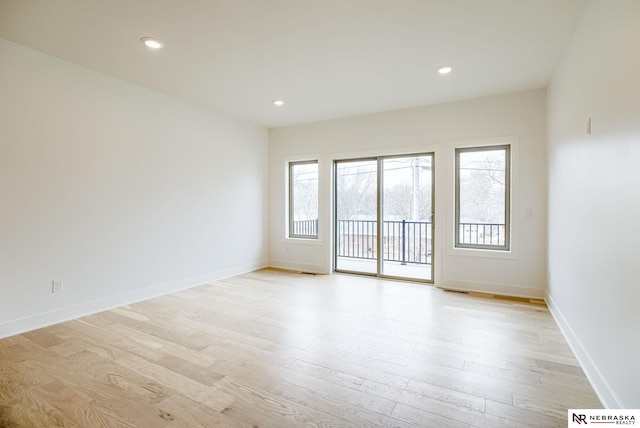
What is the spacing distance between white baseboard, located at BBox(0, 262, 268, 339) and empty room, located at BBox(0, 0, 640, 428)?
0.7 inches

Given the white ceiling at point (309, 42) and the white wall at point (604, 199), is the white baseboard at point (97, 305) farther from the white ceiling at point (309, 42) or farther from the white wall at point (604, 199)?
the white wall at point (604, 199)

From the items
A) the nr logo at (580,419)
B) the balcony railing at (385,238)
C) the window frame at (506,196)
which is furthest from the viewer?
the balcony railing at (385,238)

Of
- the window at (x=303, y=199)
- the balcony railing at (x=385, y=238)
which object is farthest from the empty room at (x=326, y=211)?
the window at (x=303, y=199)

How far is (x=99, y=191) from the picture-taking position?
3.40m

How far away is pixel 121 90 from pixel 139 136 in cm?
54

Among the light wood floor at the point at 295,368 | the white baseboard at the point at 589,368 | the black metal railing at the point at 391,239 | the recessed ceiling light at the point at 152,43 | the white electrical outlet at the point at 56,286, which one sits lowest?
the light wood floor at the point at 295,368

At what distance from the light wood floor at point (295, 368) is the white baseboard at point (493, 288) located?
395mm

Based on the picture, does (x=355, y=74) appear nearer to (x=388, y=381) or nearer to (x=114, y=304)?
(x=388, y=381)

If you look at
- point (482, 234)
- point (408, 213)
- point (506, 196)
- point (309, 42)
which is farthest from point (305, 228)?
point (309, 42)

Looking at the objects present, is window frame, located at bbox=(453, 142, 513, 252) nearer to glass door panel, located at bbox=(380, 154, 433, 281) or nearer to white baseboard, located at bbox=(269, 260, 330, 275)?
glass door panel, located at bbox=(380, 154, 433, 281)

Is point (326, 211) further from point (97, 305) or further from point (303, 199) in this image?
point (97, 305)

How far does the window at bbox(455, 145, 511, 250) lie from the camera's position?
4164 mm

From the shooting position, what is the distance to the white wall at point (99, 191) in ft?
9.26

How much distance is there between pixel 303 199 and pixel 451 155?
2650mm
